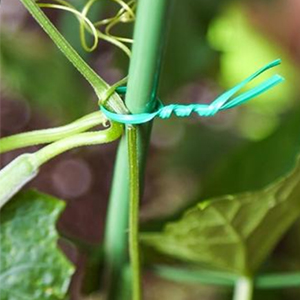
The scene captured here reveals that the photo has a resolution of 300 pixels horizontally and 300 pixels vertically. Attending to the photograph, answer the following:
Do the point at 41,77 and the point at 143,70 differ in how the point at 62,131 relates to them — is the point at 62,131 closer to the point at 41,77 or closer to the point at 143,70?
the point at 143,70

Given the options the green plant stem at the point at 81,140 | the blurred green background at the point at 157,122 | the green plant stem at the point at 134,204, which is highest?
the blurred green background at the point at 157,122

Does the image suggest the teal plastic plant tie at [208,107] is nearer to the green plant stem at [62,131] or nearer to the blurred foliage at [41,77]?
the green plant stem at [62,131]

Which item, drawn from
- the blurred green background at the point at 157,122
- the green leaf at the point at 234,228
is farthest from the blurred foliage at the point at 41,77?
the green leaf at the point at 234,228

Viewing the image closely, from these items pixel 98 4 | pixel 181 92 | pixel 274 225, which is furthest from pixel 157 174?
pixel 274 225

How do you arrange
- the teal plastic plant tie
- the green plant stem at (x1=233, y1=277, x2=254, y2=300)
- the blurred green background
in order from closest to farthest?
the teal plastic plant tie < the green plant stem at (x1=233, y1=277, x2=254, y2=300) < the blurred green background

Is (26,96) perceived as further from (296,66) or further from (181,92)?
(296,66)

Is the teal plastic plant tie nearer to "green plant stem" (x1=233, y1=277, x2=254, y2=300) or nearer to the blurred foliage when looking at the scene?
"green plant stem" (x1=233, y1=277, x2=254, y2=300)

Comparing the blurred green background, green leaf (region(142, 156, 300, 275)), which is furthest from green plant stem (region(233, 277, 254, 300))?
the blurred green background
